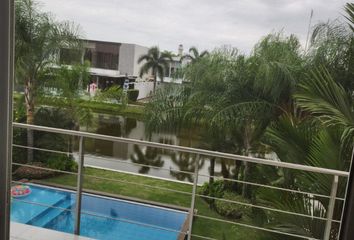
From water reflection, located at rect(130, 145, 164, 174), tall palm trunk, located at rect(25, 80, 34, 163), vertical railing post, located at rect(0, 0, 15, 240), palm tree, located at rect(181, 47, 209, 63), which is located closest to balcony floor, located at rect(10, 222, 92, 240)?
vertical railing post, located at rect(0, 0, 15, 240)

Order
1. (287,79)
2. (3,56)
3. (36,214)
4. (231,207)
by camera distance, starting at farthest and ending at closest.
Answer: (231,207) → (36,214) → (287,79) → (3,56)

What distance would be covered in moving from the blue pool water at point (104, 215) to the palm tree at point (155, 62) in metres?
1.91

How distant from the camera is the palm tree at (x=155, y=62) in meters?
4.18

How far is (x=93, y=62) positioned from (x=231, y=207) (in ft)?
10.4

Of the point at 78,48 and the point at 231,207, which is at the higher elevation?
the point at 78,48

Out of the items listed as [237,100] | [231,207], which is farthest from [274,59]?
[231,207]

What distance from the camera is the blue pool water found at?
4.35 metres

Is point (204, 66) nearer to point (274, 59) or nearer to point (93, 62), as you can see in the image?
point (274, 59)

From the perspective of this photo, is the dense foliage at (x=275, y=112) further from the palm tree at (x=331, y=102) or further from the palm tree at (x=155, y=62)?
the palm tree at (x=155, y=62)

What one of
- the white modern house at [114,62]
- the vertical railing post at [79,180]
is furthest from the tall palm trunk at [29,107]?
the vertical railing post at [79,180]

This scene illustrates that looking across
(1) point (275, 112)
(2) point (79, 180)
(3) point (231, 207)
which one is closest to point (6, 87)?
(2) point (79, 180)

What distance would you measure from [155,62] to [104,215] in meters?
2.07

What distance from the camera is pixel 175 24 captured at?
4.80 m

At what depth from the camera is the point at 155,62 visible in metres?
4.25
